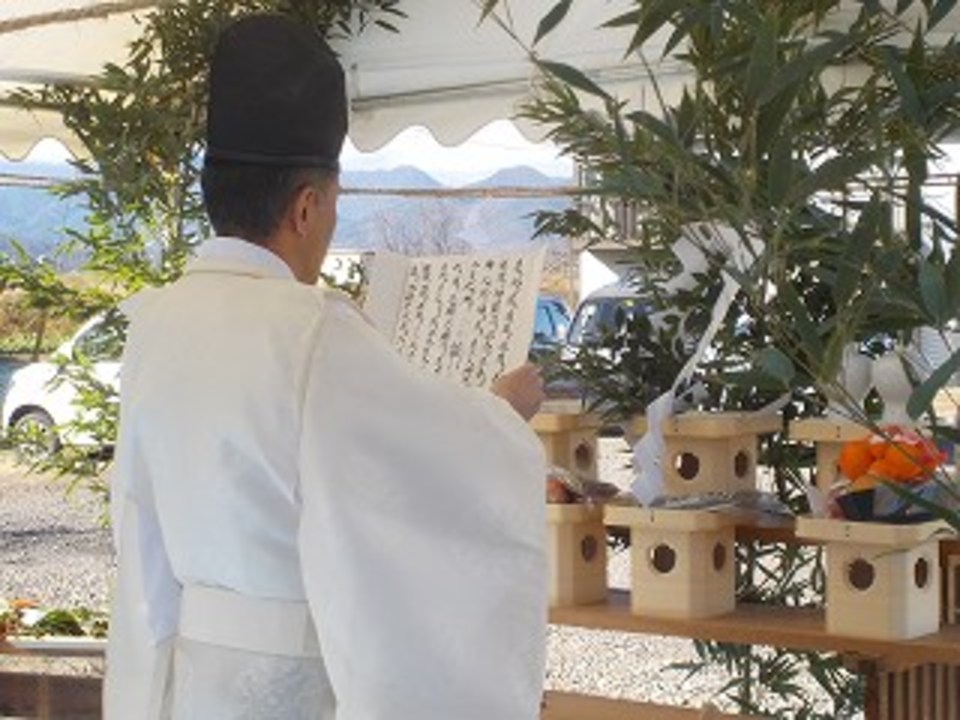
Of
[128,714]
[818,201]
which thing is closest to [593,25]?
[818,201]

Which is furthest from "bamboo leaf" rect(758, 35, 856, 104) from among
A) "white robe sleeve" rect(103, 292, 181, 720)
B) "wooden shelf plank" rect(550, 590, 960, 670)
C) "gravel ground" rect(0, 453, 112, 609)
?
"gravel ground" rect(0, 453, 112, 609)

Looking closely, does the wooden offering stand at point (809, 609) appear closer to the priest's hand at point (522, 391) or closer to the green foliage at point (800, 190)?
the priest's hand at point (522, 391)

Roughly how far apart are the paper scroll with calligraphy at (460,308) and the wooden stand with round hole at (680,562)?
1.64 ft

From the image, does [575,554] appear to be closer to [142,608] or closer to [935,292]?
[142,608]

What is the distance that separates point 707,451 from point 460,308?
0.61 metres

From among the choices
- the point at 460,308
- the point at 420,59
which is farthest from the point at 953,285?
the point at 420,59

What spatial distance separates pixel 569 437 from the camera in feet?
11.0

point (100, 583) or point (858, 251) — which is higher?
point (858, 251)

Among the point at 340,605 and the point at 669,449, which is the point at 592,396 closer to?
the point at 669,449

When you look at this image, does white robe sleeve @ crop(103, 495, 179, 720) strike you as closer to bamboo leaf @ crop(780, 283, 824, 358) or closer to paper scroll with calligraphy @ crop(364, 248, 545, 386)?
paper scroll with calligraphy @ crop(364, 248, 545, 386)

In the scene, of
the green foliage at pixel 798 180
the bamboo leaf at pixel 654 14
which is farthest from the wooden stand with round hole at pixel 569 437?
the bamboo leaf at pixel 654 14

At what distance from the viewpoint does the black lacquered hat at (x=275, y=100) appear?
2.04m

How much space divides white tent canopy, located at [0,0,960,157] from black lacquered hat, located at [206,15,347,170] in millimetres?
1846

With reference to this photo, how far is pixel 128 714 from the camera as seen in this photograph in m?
2.21
